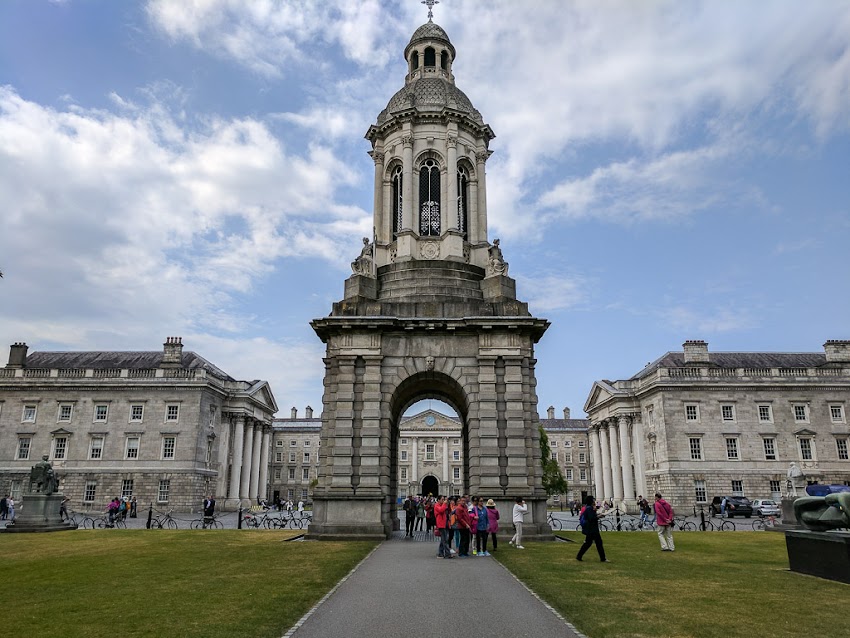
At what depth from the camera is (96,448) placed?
59250 millimetres

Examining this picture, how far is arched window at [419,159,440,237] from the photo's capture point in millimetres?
31531

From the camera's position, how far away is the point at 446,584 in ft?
45.4

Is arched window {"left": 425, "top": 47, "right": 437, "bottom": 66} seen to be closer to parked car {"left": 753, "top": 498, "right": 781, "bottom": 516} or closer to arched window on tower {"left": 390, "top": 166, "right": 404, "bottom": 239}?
arched window on tower {"left": 390, "top": 166, "right": 404, "bottom": 239}

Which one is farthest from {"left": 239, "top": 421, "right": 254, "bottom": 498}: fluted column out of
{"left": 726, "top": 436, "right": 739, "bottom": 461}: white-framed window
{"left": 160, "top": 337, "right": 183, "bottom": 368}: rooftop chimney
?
{"left": 726, "top": 436, "right": 739, "bottom": 461}: white-framed window

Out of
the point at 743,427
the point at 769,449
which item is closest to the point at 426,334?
the point at 743,427

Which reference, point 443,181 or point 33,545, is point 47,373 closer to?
point 33,545

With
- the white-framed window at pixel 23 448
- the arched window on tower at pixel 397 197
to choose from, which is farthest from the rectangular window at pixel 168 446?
the arched window on tower at pixel 397 197

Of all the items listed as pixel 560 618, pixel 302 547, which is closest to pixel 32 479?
pixel 302 547

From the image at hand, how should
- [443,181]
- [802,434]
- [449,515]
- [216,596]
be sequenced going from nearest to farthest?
[216,596] < [449,515] < [443,181] < [802,434]

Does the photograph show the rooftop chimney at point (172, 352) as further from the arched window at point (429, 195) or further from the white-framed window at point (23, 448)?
the arched window at point (429, 195)

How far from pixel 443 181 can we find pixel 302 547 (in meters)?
18.2

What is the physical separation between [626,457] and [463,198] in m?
44.1

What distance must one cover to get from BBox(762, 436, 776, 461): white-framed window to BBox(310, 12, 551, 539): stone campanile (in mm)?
39758

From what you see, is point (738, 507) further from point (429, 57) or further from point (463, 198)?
point (429, 57)
